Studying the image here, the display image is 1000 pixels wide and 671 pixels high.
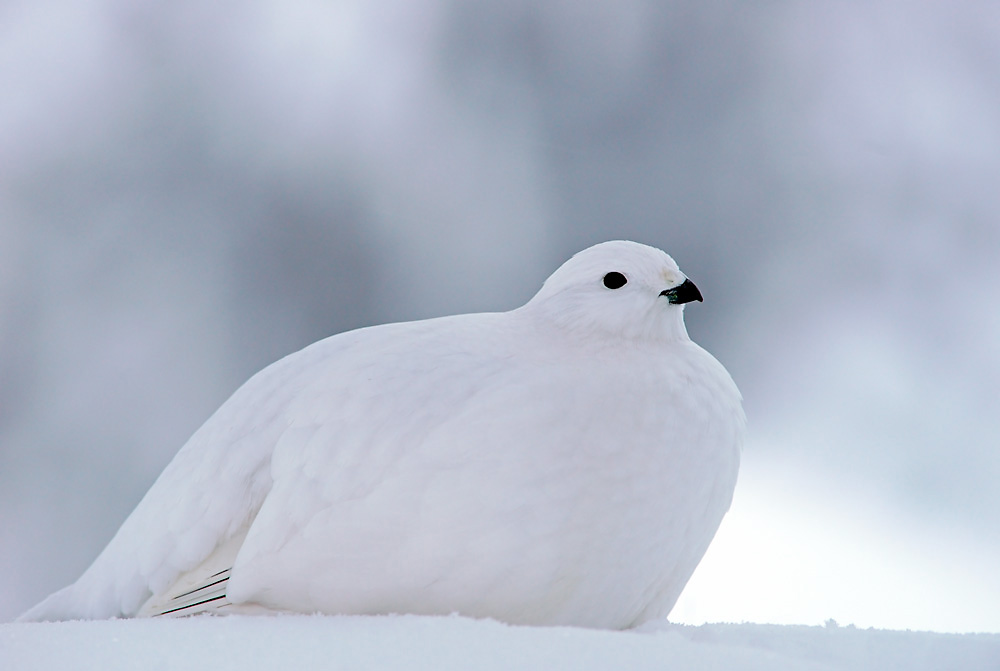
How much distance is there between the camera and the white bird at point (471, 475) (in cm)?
223

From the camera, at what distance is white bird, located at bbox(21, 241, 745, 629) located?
2232mm

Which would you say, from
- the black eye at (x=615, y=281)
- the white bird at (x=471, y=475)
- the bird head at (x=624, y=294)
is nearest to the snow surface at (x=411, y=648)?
the white bird at (x=471, y=475)

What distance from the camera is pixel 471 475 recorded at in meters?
2.26

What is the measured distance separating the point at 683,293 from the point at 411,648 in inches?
57.5

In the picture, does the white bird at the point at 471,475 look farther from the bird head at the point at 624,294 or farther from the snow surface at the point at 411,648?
the snow surface at the point at 411,648

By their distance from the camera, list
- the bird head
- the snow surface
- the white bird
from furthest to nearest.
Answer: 1. the bird head
2. the white bird
3. the snow surface

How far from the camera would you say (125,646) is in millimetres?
1884

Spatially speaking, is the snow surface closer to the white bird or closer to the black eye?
the white bird

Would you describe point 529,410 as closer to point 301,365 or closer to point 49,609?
point 301,365

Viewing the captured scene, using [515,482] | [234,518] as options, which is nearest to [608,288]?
[515,482]

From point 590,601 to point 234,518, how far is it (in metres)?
1.07

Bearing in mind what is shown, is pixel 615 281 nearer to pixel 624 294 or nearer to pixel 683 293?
pixel 624 294

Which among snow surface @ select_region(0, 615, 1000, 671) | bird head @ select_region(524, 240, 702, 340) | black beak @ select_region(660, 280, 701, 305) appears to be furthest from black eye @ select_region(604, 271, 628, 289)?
snow surface @ select_region(0, 615, 1000, 671)

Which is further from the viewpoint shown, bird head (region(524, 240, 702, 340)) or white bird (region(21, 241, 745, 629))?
bird head (region(524, 240, 702, 340))
